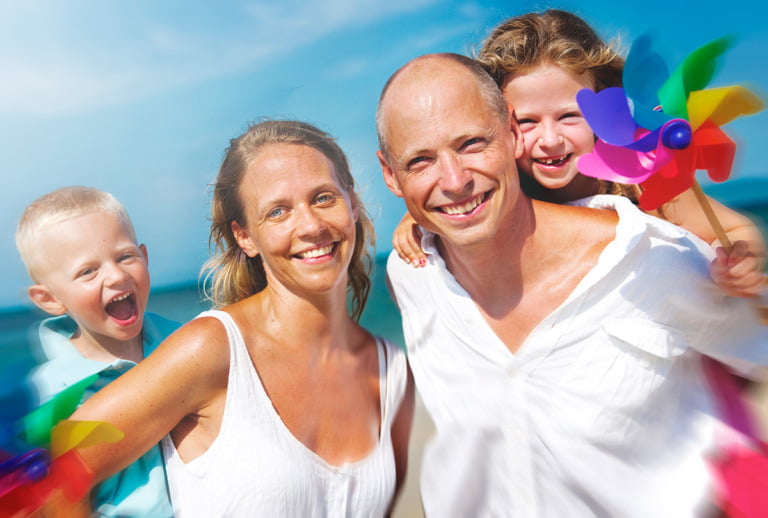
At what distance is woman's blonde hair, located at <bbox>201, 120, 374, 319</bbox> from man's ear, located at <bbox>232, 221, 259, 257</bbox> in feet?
0.10

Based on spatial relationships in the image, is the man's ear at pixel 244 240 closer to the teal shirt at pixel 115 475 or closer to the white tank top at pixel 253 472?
the white tank top at pixel 253 472

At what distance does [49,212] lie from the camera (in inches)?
84.2

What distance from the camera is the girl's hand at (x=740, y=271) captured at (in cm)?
187

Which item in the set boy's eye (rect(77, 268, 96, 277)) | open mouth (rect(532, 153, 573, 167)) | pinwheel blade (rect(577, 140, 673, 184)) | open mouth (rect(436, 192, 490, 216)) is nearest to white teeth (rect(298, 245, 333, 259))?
open mouth (rect(436, 192, 490, 216))

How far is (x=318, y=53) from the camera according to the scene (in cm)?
300

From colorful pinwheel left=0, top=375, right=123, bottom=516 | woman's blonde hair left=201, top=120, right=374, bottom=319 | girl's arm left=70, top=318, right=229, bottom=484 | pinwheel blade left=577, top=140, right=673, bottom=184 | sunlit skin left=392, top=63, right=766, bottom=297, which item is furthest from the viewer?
sunlit skin left=392, top=63, right=766, bottom=297

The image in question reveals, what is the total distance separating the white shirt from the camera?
6.86ft

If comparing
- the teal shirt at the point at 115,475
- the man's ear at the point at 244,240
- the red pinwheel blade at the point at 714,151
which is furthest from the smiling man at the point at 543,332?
the teal shirt at the point at 115,475

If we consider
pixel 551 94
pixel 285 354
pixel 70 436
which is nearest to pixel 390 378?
pixel 285 354

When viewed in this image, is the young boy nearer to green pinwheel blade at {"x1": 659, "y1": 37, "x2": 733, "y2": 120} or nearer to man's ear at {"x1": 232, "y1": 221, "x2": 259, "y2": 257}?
man's ear at {"x1": 232, "y1": 221, "x2": 259, "y2": 257}

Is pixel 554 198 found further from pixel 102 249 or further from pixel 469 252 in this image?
pixel 102 249

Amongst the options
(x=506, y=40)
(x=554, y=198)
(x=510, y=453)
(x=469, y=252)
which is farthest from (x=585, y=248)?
(x=506, y=40)

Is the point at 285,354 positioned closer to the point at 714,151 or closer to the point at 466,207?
the point at 466,207

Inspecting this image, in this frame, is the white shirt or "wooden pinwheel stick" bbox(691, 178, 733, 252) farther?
the white shirt
